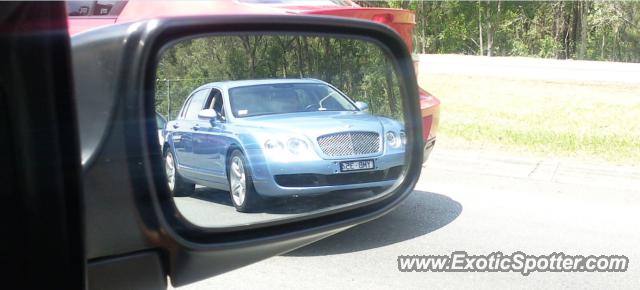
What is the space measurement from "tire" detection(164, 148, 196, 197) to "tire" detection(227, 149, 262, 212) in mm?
138

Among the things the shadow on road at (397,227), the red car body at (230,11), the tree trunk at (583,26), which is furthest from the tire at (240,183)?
the tree trunk at (583,26)

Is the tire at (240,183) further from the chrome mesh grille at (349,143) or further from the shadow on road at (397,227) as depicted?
the shadow on road at (397,227)

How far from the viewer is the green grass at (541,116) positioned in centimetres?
978

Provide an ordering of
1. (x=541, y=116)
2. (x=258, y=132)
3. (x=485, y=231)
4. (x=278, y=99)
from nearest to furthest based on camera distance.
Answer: (x=258, y=132) < (x=278, y=99) < (x=485, y=231) < (x=541, y=116)

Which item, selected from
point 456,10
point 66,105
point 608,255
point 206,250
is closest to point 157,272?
point 206,250

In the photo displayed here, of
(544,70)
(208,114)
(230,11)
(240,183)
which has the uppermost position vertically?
(230,11)

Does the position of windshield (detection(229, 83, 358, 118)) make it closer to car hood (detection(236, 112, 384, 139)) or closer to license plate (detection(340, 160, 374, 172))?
car hood (detection(236, 112, 384, 139))

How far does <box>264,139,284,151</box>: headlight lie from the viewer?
2023 mm

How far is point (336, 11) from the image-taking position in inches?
198

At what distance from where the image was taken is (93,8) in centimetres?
407

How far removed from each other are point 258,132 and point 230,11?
9.26ft

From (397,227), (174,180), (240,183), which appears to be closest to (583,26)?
(397,227)

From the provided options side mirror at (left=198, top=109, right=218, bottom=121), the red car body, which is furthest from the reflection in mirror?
the red car body

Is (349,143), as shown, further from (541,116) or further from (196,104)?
(541,116)
